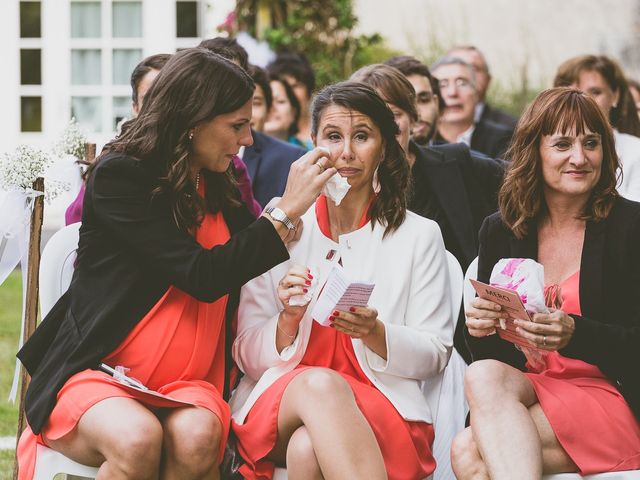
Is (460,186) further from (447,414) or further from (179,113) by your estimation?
(179,113)

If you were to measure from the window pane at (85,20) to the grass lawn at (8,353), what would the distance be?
10.0ft

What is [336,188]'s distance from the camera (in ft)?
12.2

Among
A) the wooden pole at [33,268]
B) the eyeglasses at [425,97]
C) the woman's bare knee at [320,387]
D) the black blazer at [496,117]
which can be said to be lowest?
the woman's bare knee at [320,387]

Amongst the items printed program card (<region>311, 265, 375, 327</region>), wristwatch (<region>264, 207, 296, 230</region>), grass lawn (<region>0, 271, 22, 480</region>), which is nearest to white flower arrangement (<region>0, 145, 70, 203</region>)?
wristwatch (<region>264, 207, 296, 230</region>)

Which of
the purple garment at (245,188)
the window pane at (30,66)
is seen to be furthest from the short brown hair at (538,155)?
the window pane at (30,66)

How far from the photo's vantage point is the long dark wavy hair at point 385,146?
3.86m

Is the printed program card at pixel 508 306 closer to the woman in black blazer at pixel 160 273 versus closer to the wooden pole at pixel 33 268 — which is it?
the woman in black blazer at pixel 160 273

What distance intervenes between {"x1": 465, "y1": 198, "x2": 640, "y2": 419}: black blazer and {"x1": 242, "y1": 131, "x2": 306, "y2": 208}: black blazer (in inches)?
68.1

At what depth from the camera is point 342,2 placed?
10.5 metres

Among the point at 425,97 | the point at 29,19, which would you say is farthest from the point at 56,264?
the point at 29,19

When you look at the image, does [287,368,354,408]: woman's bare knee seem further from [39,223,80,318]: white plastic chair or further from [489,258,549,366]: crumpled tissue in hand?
[39,223,80,318]: white plastic chair

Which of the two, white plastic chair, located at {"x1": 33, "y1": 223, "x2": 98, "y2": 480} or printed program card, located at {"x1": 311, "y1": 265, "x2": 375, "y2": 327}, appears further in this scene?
white plastic chair, located at {"x1": 33, "y1": 223, "x2": 98, "y2": 480}

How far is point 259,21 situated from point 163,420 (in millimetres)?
7330

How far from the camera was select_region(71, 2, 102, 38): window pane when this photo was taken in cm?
1235
